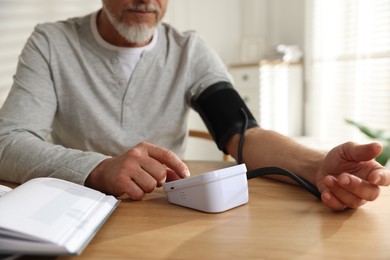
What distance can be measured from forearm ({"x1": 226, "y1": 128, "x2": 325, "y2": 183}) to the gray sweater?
31cm

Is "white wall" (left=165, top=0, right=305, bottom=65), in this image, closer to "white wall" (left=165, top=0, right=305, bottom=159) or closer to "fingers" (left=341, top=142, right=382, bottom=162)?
"white wall" (left=165, top=0, right=305, bottom=159)

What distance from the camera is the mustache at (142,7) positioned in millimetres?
1162

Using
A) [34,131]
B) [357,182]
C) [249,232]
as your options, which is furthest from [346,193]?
[34,131]

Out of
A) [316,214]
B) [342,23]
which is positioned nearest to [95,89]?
[316,214]

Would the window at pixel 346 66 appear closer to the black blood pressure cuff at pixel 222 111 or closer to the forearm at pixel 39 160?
the black blood pressure cuff at pixel 222 111

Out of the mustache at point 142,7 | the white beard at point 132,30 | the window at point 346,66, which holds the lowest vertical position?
the window at point 346,66

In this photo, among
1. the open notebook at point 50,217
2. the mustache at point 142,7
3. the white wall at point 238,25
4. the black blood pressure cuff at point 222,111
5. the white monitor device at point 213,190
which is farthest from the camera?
the white wall at point 238,25

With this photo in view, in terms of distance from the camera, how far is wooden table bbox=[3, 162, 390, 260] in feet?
1.52

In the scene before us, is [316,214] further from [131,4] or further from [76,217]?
[131,4]

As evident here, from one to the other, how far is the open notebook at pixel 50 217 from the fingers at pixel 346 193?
0.34 meters

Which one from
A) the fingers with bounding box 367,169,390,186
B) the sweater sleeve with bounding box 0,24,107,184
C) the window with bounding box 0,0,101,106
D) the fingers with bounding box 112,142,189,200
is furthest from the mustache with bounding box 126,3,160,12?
the window with bounding box 0,0,101,106

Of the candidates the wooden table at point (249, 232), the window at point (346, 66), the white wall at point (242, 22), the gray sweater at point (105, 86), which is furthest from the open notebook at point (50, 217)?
the white wall at point (242, 22)

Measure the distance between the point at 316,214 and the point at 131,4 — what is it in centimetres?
84

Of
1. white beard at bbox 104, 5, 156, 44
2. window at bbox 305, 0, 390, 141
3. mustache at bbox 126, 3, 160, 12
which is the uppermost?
mustache at bbox 126, 3, 160, 12
